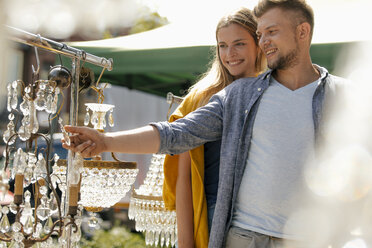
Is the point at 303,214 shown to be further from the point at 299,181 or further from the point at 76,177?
the point at 76,177

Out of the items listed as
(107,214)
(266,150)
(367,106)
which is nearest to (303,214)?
(266,150)

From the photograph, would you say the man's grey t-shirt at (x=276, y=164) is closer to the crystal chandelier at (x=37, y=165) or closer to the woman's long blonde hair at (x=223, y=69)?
the woman's long blonde hair at (x=223, y=69)

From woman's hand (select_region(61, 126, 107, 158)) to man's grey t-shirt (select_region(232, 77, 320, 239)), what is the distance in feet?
1.45

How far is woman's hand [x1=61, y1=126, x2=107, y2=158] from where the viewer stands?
93 cm

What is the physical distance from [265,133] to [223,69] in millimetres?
408

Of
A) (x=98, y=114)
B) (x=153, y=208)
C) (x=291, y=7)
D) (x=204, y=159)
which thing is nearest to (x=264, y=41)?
(x=291, y=7)

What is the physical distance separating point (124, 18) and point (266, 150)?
37.4 inches

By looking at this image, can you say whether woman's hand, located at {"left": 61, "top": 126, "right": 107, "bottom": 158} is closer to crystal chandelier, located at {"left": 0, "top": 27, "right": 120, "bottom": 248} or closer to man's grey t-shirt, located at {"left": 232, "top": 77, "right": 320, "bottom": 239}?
crystal chandelier, located at {"left": 0, "top": 27, "right": 120, "bottom": 248}

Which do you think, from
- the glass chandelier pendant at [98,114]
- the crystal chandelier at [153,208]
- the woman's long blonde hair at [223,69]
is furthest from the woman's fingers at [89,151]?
the crystal chandelier at [153,208]

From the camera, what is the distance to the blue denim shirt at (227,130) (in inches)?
46.0

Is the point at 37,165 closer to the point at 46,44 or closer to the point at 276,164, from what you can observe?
the point at 46,44

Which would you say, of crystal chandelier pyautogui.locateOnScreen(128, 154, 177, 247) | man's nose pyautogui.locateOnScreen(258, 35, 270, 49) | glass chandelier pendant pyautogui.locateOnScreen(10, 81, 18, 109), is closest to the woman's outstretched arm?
glass chandelier pendant pyautogui.locateOnScreen(10, 81, 18, 109)

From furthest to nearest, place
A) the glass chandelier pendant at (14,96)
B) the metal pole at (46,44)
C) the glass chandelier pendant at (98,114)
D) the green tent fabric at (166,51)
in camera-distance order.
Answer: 1. the green tent fabric at (166,51)
2. the glass chandelier pendant at (98,114)
3. the glass chandelier pendant at (14,96)
4. the metal pole at (46,44)

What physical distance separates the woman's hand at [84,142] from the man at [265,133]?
72 millimetres
